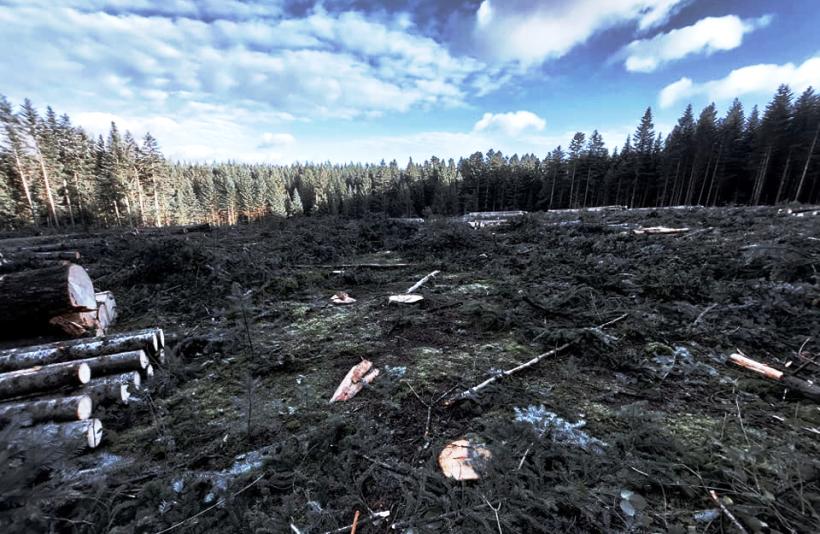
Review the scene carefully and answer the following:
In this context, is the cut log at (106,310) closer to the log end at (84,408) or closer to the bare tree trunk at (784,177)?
the log end at (84,408)

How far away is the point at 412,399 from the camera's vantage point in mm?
3723

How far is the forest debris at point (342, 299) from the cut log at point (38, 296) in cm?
438

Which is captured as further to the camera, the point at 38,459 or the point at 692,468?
the point at 692,468

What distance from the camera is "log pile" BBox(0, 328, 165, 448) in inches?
129

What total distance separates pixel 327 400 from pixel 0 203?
155 ft

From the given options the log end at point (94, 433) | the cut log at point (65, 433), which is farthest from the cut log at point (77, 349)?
the log end at point (94, 433)

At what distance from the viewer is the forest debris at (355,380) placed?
3896 millimetres

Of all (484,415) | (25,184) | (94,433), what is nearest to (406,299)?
(484,415)

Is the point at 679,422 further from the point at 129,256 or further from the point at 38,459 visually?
the point at 129,256

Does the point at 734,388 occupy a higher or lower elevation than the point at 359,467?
higher

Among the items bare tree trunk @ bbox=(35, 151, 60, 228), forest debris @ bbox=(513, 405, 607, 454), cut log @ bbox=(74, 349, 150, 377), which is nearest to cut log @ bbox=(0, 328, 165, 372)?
cut log @ bbox=(74, 349, 150, 377)

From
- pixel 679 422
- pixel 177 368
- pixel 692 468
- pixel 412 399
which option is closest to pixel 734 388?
pixel 679 422

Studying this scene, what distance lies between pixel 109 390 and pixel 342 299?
14.1 feet

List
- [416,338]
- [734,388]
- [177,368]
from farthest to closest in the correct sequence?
[416,338], [177,368], [734,388]
